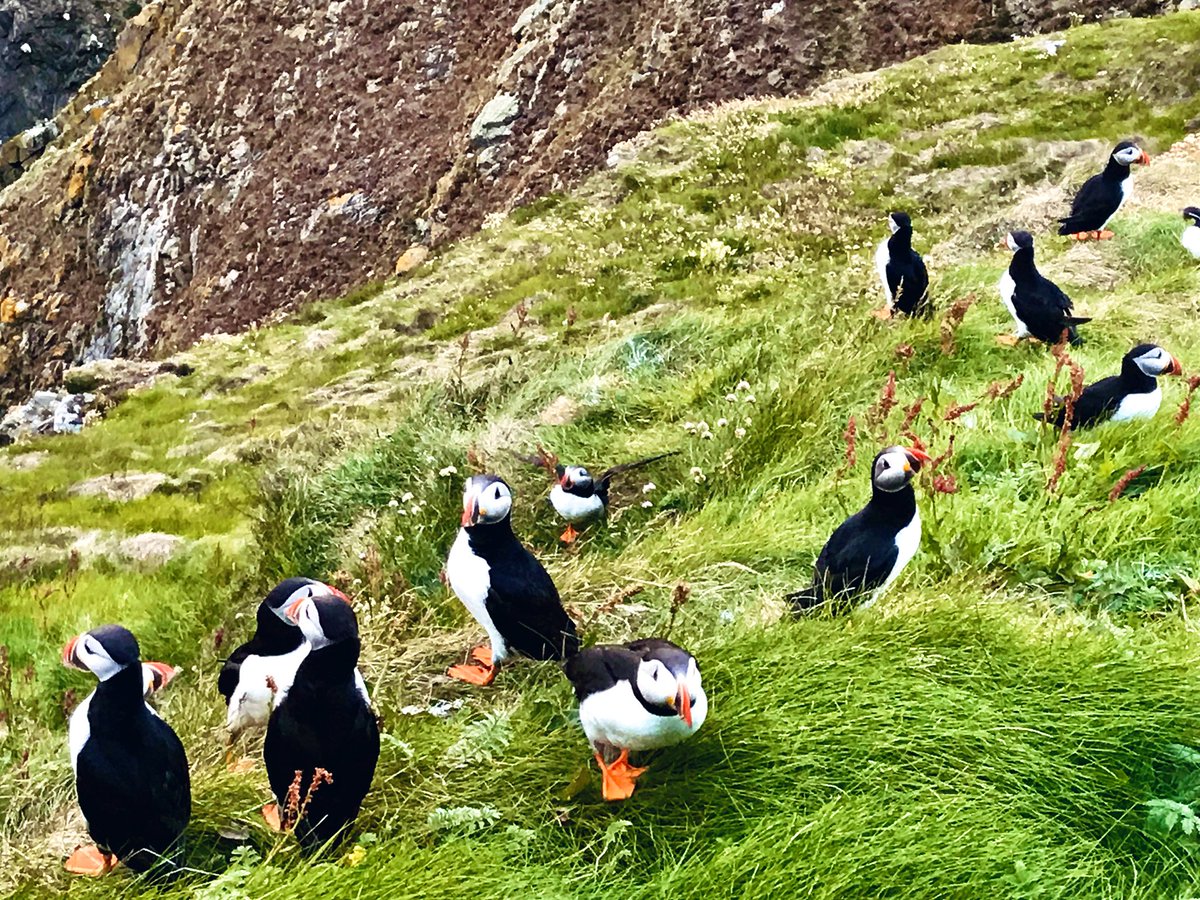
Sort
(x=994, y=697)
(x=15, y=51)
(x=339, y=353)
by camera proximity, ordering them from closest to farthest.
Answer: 1. (x=994, y=697)
2. (x=339, y=353)
3. (x=15, y=51)

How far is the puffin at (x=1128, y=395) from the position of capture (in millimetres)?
5809

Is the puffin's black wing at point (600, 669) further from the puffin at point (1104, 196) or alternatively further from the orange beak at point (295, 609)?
the puffin at point (1104, 196)

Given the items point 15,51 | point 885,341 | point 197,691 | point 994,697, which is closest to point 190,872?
point 197,691

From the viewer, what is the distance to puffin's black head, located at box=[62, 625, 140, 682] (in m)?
3.14

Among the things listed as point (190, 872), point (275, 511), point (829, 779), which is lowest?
point (275, 511)

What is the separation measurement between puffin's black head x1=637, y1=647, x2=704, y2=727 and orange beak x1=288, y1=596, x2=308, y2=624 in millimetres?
1119

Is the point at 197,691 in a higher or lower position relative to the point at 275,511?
higher

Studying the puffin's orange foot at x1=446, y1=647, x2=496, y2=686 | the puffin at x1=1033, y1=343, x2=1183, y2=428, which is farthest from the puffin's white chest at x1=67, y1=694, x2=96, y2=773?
the puffin at x1=1033, y1=343, x2=1183, y2=428

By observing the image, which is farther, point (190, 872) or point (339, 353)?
point (339, 353)

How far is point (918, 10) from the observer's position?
2286 cm

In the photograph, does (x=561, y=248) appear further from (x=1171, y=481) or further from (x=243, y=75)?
(x=243, y=75)

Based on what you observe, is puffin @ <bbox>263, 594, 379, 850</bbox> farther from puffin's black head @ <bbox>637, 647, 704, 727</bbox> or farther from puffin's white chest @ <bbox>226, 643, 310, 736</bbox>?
puffin's white chest @ <bbox>226, 643, 310, 736</bbox>

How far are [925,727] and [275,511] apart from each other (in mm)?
5614

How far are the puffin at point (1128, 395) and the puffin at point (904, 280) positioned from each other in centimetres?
282
